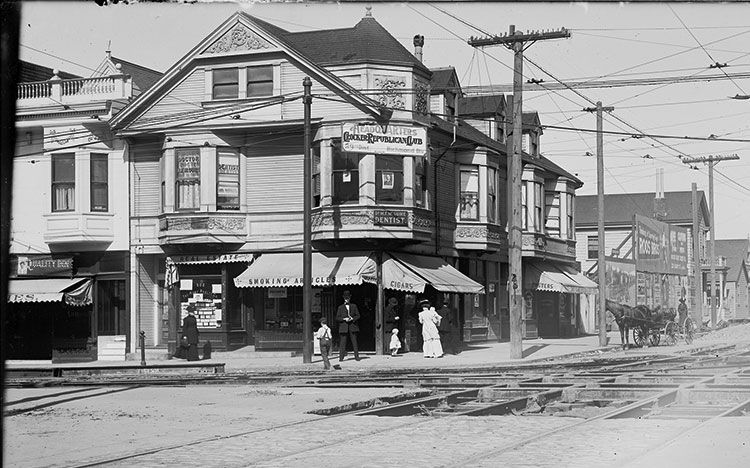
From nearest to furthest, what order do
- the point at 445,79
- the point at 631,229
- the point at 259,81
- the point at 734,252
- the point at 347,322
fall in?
the point at 347,322 < the point at 259,81 < the point at 445,79 < the point at 631,229 < the point at 734,252

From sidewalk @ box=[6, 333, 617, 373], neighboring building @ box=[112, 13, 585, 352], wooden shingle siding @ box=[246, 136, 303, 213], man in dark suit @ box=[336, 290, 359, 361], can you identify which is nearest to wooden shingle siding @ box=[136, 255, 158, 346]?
neighboring building @ box=[112, 13, 585, 352]

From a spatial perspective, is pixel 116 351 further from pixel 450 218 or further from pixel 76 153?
pixel 450 218

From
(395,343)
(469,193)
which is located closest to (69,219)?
(395,343)

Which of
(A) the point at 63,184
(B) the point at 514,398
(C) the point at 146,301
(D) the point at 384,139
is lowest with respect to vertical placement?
(B) the point at 514,398

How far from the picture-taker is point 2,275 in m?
4.52

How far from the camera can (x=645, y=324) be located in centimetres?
3647

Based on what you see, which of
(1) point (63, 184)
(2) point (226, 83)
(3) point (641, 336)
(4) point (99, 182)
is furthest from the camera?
(3) point (641, 336)

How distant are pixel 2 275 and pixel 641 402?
12.7 metres

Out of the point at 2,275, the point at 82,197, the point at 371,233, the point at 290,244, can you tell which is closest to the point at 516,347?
the point at 371,233

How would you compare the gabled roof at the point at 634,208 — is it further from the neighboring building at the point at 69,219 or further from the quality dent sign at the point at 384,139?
the neighboring building at the point at 69,219

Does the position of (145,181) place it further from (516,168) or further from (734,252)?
(734,252)

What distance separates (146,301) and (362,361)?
8844mm

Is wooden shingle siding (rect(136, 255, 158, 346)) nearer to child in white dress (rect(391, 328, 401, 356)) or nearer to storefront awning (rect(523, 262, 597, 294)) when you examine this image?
child in white dress (rect(391, 328, 401, 356))

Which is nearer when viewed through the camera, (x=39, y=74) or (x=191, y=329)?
(x=191, y=329)
